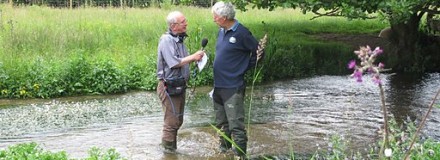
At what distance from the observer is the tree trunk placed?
14.9 m

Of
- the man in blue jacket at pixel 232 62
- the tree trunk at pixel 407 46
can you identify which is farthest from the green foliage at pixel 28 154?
the tree trunk at pixel 407 46

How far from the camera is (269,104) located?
1017cm

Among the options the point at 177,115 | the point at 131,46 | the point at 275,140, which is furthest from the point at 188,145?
the point at 131,46

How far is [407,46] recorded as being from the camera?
49.3ft

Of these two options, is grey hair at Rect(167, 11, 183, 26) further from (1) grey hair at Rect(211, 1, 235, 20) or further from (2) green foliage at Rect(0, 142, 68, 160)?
(2) green foliage at Rect(0, 142, 68, 160)

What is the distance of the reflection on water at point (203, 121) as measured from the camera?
23.6 ft

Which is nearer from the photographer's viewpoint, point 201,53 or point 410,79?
point 201,53

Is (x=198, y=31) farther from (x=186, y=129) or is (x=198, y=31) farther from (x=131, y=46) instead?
(x=186, y=129)

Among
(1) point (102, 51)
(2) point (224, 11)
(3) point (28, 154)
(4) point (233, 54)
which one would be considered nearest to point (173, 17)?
(2) point (224, 11)

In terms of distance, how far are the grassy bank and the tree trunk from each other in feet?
4.28

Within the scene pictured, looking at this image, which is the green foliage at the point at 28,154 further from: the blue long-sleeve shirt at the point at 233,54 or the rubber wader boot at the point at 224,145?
the rubber wader boot at the point at 224,145

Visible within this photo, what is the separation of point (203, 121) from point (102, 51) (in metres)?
4.92

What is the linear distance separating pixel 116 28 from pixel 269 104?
6895 mm

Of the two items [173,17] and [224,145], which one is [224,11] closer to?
[173,17]
